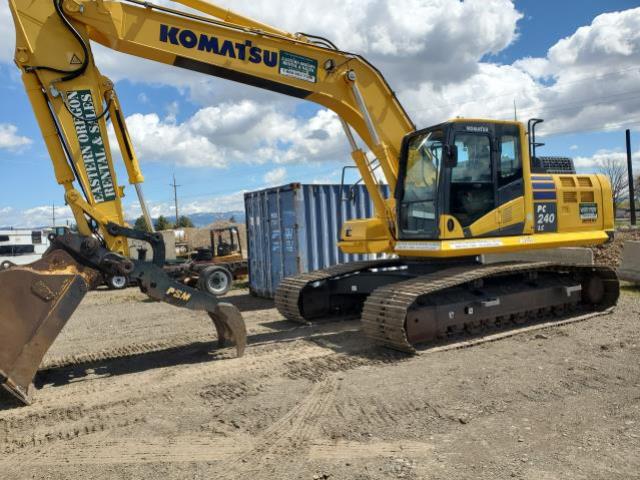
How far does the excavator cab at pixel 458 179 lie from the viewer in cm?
723

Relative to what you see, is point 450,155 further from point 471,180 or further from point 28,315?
point 28,315

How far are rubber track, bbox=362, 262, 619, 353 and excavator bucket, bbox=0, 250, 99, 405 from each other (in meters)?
3.30

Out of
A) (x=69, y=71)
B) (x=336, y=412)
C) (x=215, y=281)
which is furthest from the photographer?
(x=215, y=281)

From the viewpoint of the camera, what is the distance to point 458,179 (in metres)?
7.31

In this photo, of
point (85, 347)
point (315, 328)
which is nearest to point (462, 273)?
point (315, 328)

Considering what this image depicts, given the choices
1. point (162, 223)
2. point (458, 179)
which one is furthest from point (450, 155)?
point (162, 223)

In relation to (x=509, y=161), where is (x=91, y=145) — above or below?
above

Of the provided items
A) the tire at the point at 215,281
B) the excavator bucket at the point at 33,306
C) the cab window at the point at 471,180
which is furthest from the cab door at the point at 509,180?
the tire at the point at 215,281

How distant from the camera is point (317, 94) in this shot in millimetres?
A: 7785

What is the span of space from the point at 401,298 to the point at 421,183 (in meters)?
1.80

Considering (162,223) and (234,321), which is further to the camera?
(162,223)

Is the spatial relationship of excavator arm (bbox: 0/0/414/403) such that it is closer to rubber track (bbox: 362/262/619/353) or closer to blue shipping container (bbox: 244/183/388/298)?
rubber track (bbox: 362/262/619/353)

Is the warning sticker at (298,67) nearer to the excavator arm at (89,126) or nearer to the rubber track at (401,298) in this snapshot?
the excavator arm at (89,126)

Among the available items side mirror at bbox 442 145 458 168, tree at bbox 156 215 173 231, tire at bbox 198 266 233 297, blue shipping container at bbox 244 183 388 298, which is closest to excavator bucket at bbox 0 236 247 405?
side mirror at bbox 442 145 458 168
